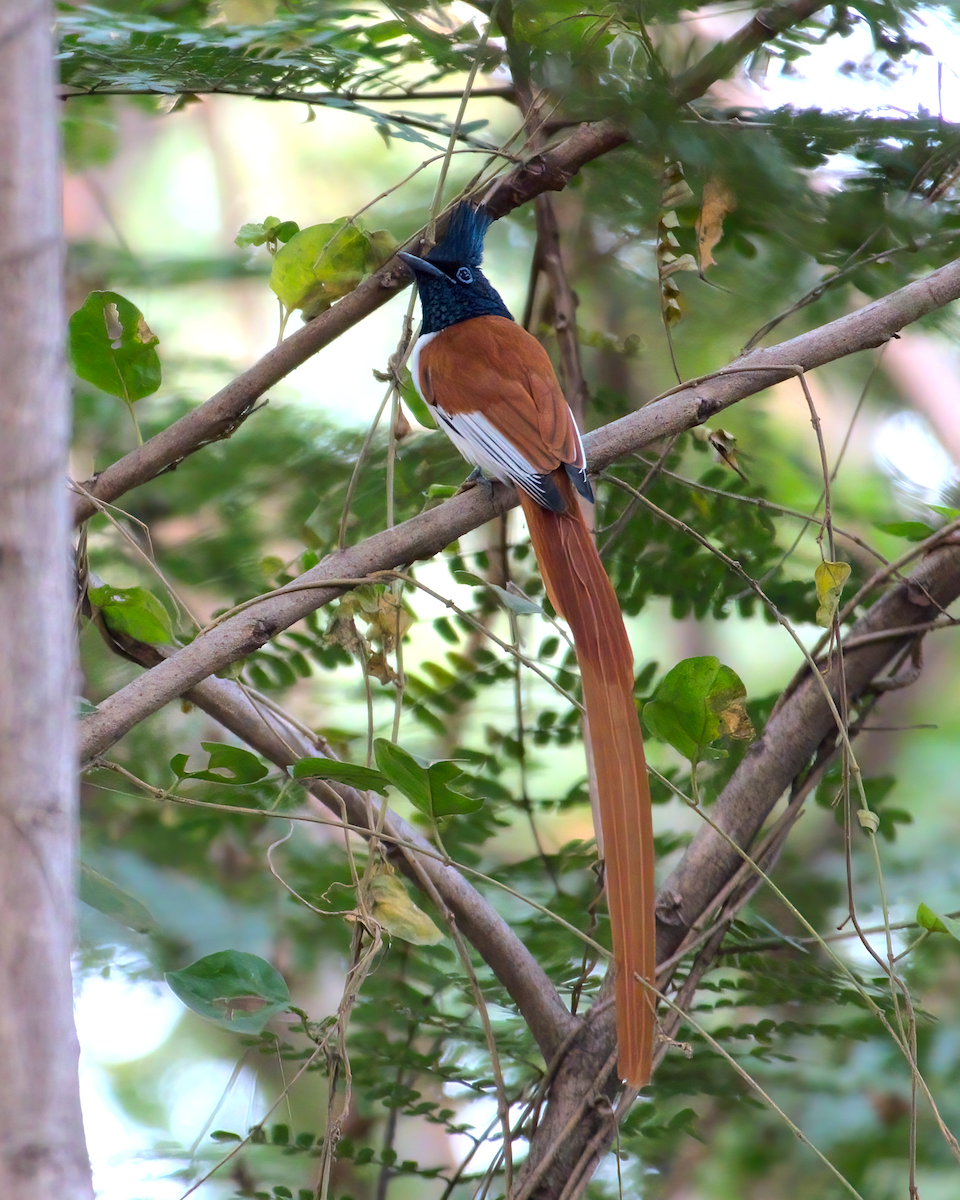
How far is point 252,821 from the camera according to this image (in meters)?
1.78

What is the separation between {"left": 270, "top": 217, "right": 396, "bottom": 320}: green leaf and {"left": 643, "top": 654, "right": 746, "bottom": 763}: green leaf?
24.9 inches

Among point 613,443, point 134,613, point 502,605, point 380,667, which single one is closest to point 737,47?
point 613,443

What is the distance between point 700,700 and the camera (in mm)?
Result: 1134

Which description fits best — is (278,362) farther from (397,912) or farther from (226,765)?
(397,912)

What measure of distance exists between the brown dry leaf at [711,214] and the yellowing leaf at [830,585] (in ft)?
1.48

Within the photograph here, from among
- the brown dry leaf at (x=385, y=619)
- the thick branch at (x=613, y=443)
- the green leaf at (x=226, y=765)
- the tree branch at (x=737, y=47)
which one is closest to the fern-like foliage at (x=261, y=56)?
the tree branch at (x=737, y=47)

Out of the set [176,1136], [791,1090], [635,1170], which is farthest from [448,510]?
[176,1136]

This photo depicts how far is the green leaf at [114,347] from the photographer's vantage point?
1.22m

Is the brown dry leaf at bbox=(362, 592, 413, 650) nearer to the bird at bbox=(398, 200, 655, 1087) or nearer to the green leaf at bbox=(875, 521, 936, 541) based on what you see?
the bird at bbox=(398, 200, 655, 1087)

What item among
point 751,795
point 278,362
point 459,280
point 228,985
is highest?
point 459,280

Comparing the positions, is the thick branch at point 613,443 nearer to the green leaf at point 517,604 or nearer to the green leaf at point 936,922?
the green leaf at point 517,604

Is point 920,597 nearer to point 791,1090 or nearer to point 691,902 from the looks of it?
point 691,902

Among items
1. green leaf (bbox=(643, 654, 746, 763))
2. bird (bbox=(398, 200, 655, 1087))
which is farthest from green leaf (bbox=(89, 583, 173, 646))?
green leaf (bbox=(643, 654, 746, 763))

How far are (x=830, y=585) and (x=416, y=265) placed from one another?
0.70 m
